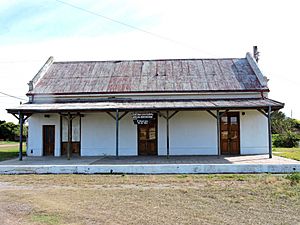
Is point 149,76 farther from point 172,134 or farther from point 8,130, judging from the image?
point 8,130

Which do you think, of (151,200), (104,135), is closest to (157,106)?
(104,135)

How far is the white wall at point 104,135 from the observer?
688 inches

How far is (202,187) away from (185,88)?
395 inches

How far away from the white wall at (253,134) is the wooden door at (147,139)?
14.7 feet

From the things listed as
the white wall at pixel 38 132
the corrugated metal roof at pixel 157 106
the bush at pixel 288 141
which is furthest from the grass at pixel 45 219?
the bush at pixel 288 141

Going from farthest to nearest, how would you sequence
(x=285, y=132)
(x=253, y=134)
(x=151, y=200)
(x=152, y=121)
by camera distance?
(x=285, y=132), (x=152, y=121), (x=253, y=134), (x=151, y=200)

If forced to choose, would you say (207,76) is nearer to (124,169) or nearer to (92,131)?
(92,131)

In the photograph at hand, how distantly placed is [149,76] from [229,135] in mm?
5770

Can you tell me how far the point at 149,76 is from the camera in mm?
19688

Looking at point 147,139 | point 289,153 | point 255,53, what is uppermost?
point 255,53

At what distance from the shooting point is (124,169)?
37.4 ft

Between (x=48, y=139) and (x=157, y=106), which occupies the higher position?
(x=157, y=106)

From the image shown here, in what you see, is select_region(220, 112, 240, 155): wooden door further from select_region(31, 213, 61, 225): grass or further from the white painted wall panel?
select_region(31, 213, 61, 225): grass

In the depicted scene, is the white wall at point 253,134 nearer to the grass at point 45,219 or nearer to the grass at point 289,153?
the grass at point 289,153
